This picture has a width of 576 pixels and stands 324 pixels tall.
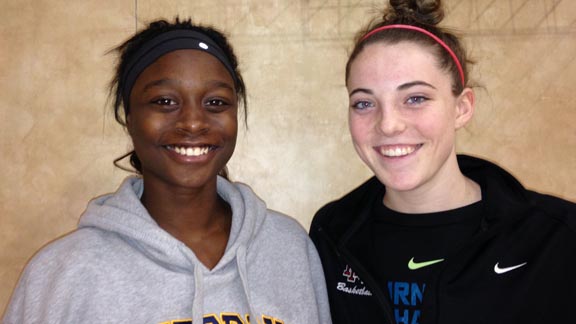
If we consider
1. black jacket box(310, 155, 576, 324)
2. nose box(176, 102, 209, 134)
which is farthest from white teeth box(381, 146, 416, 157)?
nose box(176, 102, 209, 134)

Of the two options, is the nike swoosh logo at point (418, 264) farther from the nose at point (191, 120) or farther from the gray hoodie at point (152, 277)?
the nose at point (191, 120)

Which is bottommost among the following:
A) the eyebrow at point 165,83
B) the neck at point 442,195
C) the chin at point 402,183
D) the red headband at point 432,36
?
the neck at point 442,195

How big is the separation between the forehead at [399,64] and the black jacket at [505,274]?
32 centimetres

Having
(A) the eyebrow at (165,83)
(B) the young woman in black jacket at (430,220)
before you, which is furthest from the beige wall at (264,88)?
(A) the eyebrow at (165,83)

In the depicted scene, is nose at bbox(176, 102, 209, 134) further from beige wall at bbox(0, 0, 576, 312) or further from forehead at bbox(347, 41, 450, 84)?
beige wall at bbox(0, 0, 576, 312)

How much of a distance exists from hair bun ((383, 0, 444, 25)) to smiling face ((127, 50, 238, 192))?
459 millimetres

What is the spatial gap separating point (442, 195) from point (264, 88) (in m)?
0.70

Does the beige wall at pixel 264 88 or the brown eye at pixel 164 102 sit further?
the beige wall at pixel 264 88

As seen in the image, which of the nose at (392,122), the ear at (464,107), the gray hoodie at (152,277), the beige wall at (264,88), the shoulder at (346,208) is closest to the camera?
the gray hoodie at (152,277)

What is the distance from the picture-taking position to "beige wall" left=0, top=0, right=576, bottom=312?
5.05 ft

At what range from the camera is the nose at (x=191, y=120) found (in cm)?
101

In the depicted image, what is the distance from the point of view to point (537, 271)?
96cm

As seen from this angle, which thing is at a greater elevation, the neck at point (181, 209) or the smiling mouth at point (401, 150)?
the smiling mouth at point (401, 150)

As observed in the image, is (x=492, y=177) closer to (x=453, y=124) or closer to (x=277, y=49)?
(x=453, y=124)
